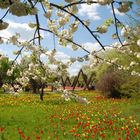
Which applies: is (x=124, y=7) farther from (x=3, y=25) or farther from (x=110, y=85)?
(x=110, y=85)

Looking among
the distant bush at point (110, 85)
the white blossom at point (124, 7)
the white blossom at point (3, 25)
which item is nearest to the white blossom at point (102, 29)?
the white blossom at point (124, 7)

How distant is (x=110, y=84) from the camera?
32750 mm

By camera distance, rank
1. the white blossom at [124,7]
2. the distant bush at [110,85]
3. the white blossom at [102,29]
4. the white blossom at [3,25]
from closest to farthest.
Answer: the white blossom at [3,25], the white blossom at [124,7], the white blossom at [102,29], the distant bush at [110,85]

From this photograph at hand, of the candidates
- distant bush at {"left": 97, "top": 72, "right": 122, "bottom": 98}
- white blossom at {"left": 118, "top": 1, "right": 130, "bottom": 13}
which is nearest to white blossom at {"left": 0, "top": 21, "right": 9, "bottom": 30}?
white blossom at {"left": 118, "top": 1, "right": 130, "bottom": 13}

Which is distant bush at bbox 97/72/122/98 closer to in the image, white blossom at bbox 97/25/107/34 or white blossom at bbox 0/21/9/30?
white blossom at bbox 97/25/107/34

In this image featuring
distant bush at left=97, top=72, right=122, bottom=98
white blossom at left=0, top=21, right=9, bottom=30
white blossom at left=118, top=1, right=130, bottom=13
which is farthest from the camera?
distant bush at left=97, top=72, right=122, bottom=98

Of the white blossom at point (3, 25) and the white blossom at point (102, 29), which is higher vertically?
the white blossom at point (102, 29)

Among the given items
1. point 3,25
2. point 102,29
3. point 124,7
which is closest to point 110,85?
point 102,29

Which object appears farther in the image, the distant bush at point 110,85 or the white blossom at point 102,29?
the distant bush at point 110,85

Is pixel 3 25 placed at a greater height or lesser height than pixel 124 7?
lesser

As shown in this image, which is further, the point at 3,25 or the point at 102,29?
the point at 102,29

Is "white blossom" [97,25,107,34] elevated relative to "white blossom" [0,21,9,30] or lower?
elevated

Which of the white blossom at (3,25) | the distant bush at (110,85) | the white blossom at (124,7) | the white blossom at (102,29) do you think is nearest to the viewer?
the white blossom at (3,25)

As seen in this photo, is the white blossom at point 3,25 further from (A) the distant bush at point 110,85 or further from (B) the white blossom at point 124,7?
(A) the distant bush at point 110,85
